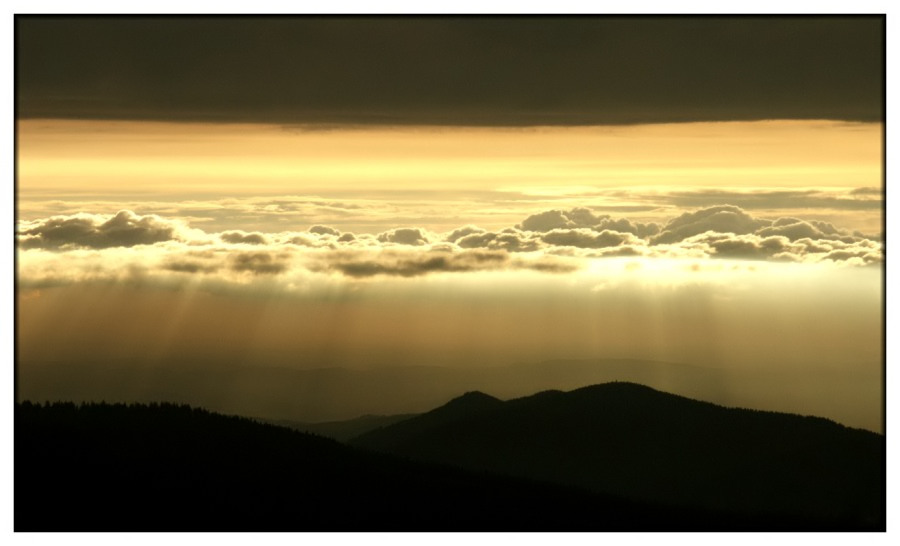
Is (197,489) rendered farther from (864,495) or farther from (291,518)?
(864,495)

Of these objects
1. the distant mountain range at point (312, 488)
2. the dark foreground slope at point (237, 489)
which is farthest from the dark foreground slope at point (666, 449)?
the dark foreground slope at point (237, 489)

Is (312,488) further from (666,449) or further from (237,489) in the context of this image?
(666,449)

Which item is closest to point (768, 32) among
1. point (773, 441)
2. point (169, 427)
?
point (169, 427)

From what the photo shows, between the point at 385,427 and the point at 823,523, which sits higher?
the point at 823,523

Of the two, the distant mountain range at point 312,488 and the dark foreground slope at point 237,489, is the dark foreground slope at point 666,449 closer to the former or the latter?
the distant mountain range at point 312,488

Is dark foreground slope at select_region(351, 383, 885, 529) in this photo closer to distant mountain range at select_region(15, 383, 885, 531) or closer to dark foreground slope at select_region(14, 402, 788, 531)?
distant mountain range at select_region(15, 383, 885, 531)

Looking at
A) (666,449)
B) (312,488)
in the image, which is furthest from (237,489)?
(666,449)
